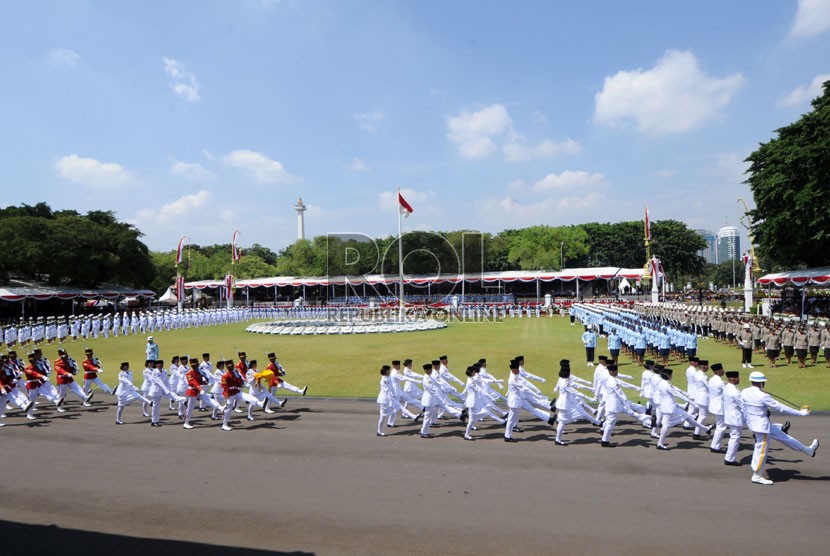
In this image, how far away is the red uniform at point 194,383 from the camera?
1140 cm

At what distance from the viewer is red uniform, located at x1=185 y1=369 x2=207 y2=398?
1140cm

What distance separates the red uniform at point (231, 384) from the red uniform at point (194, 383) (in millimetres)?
542

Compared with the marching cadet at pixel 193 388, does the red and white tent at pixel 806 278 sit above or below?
above

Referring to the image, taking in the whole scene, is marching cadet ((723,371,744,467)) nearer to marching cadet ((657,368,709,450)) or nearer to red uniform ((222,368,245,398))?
marching cadet ((657,368,709,450))

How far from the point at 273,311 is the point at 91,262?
1796 centimetres

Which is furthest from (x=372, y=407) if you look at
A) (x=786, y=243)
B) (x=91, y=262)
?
(x=91, y=262)

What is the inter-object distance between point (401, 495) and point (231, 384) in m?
5.90

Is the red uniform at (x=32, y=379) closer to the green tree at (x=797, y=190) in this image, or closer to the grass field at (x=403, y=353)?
the grass field at (x=403, y=353)

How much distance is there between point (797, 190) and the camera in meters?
31.5

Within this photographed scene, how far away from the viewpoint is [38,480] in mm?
7992

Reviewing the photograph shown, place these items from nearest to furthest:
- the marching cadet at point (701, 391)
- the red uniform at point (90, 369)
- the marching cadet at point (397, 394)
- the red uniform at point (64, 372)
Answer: the marching cadet at point (701, 391) → the marching cadet at point (397, 394) → the red uniform at point (64, 372) → the red uniform at point (90, 369)

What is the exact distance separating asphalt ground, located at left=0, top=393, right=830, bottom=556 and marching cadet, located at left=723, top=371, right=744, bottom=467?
23cm

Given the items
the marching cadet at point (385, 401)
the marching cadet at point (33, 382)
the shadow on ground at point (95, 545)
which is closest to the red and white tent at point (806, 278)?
the marching cadet at point (385, 401)

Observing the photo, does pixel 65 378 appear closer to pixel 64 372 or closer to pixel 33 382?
pixel 64 372
